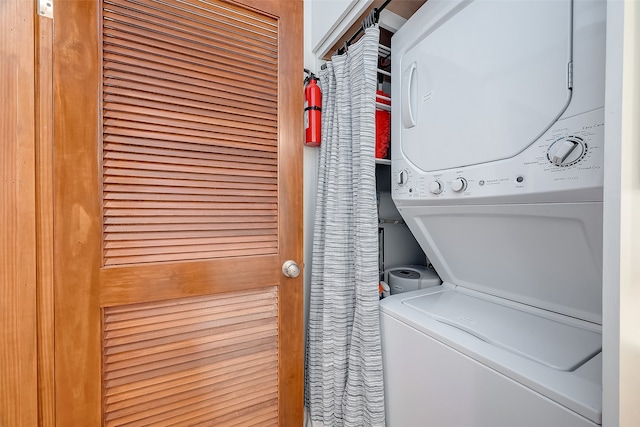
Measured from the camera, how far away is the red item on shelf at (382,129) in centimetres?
136

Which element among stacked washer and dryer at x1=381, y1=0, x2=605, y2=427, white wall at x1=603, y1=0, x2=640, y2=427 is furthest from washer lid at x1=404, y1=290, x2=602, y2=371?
white wall at x1=603, y1=0, x2=640, y2=427

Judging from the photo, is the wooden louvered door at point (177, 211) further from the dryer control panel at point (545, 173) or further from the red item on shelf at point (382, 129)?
the dryer control panel at point (545, 173)

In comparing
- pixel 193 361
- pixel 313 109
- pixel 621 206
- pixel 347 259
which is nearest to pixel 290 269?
pixel 347 259

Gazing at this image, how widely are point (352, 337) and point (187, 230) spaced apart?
35.6 inches

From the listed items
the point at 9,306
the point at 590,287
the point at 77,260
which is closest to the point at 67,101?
the point at 77,260

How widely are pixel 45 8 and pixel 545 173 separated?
1.66 m

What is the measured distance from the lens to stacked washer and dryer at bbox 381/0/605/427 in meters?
0.65

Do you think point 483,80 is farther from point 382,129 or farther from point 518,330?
point 518,330

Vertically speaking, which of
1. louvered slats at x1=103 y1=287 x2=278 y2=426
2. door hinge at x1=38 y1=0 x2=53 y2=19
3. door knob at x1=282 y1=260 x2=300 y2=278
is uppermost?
door hinge at x1=38 y1=0 x2=53 y2=19

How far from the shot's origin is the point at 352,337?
1.20 meters

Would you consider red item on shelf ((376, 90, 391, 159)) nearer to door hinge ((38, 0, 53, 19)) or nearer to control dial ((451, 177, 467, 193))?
control dial ((451, 177, 467, 193))

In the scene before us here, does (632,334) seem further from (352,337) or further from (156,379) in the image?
(156,379)

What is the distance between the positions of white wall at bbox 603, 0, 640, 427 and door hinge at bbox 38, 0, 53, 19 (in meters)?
1.53

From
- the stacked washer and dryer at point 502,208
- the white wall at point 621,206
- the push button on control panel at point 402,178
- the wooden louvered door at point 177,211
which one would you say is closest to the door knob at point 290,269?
the wooden louvered door at point 177,211
